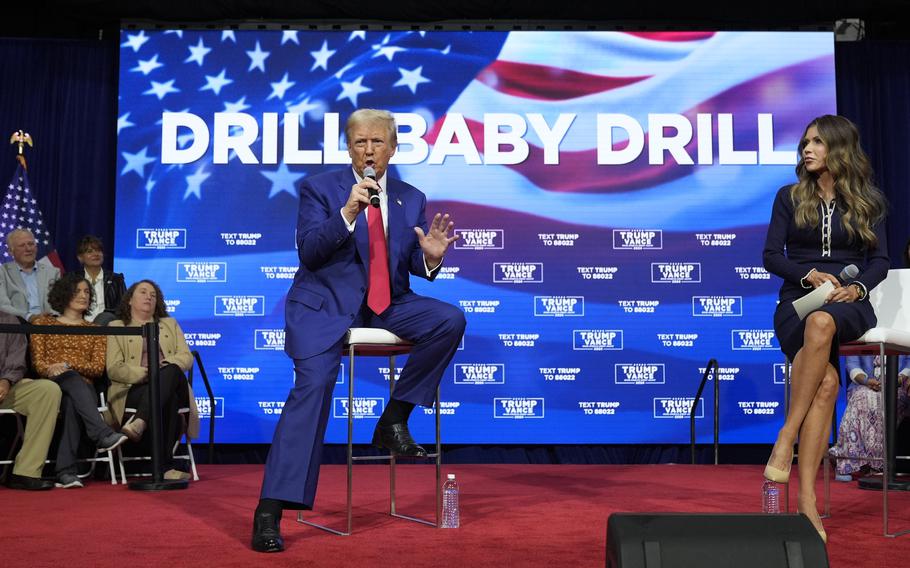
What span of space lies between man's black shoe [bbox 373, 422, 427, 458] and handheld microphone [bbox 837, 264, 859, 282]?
60.5 inches

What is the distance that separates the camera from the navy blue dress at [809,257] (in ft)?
10.6

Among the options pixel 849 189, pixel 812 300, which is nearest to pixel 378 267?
pixel 812 300

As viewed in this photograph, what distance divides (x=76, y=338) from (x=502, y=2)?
3909 mm

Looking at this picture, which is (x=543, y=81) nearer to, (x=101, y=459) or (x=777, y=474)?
(x=101, y=459)

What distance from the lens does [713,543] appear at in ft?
4.74

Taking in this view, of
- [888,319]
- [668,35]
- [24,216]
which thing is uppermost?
[668,35]

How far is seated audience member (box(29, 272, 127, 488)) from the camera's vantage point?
203 inches

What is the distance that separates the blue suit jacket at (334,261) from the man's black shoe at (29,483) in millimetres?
2539

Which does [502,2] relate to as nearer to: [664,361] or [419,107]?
[419,107]

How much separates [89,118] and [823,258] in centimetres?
600

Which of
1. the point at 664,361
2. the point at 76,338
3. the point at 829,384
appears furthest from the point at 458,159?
the point at 829,384

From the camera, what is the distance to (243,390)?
22.2 feet

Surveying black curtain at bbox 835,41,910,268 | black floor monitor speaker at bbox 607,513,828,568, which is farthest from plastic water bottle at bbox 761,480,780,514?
black curtain at bbox 835,41,910,268

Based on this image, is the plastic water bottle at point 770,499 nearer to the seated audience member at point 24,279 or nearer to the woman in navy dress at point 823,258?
the woman in navy dress at point 823,258
